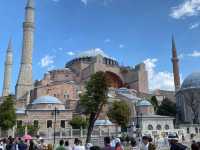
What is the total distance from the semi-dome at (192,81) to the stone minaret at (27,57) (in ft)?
73.3

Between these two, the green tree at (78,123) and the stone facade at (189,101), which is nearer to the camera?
the green tree at (78,123)

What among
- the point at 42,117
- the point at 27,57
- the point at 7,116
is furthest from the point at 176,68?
the point at 7,116

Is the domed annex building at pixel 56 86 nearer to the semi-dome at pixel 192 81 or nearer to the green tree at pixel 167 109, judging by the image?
the green tree at pixel 167 109

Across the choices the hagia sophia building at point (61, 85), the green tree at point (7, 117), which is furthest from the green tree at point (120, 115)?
the green tree at point (7, 117)

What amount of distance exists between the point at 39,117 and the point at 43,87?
29.5ft

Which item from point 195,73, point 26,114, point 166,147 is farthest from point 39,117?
point 195,73

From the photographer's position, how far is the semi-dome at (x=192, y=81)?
40.5 metres

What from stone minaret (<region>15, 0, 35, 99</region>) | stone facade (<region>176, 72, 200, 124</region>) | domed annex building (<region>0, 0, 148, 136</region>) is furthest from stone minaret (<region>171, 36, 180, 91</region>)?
stone minaret (<region>15, 0, 35, 99</region>)

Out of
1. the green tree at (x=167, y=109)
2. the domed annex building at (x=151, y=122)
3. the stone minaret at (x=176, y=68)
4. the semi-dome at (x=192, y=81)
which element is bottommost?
the domed annex building at (x=151, y=122)

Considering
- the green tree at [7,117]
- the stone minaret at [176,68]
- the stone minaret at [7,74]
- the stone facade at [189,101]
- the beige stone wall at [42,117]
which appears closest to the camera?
the green tree at [7,117]

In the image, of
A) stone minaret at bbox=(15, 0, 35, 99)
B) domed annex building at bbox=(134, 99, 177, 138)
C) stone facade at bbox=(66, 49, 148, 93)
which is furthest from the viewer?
stone facade at bbox=(66, 49, 148, 93)

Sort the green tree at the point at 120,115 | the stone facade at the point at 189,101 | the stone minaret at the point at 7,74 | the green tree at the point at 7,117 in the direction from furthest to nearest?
the stone minaret at the point at 7,74 → the stone facade at the point at 189,101 → the green tree at the point at 120,115 → the green tree at the point at 7,117

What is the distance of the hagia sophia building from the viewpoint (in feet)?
112

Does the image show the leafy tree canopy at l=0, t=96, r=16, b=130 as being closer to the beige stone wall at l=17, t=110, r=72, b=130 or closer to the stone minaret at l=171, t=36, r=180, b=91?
the beige stone wall at l=17, t=110, r=72, b=130
